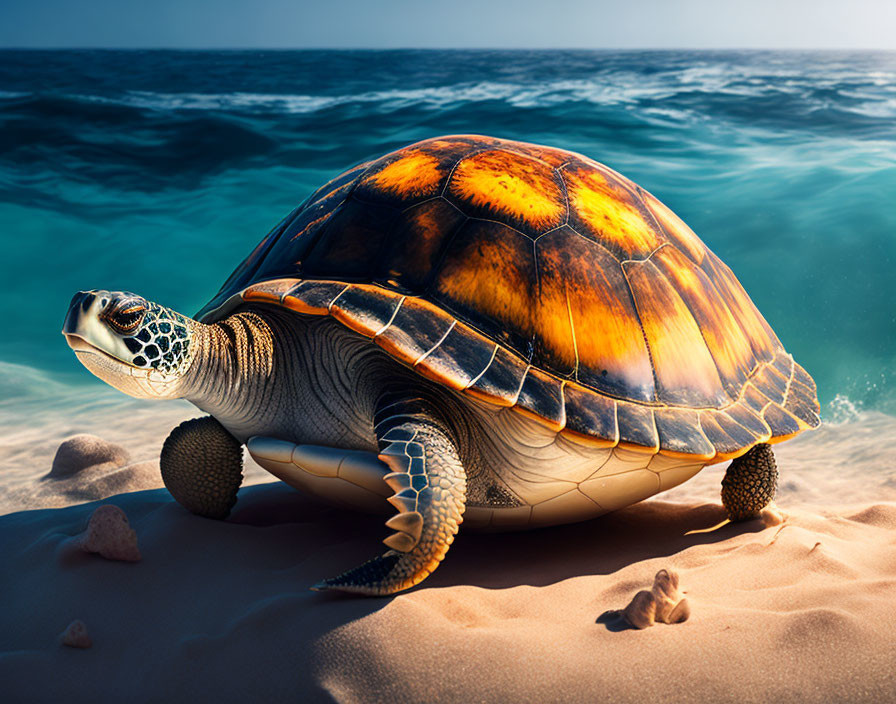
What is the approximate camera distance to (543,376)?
2.11m

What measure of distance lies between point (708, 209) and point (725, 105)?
5002mm

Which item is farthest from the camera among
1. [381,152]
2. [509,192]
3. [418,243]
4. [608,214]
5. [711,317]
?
[381,152]

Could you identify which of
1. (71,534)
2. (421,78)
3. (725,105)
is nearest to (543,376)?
(71,534)

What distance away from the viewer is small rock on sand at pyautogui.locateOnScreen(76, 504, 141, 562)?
2.10 m

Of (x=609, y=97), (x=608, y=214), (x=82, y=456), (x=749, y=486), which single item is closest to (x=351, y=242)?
(x=608, y=214)

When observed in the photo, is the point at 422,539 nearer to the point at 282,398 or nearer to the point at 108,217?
the point at 282,398

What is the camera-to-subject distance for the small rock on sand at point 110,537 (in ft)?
6.89

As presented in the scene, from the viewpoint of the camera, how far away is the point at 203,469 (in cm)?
249

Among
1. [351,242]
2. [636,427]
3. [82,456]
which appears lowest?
[82,456]

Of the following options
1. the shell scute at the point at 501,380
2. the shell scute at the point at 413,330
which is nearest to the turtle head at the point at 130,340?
the shell scute at the point at 413,330

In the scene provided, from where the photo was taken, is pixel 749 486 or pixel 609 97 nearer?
pixel 749 486

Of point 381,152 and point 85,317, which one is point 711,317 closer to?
point 85,317

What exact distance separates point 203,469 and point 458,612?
4.07 ft

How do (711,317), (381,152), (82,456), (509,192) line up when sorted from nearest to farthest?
(509,192)
(711,317)
(82,456)
(381,152)
